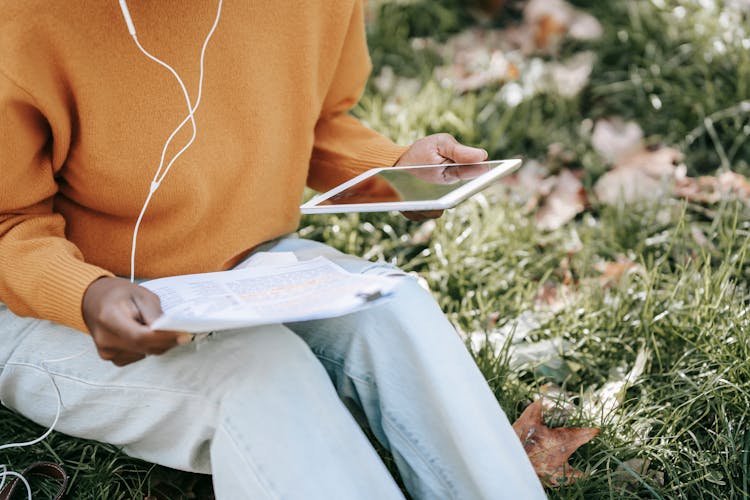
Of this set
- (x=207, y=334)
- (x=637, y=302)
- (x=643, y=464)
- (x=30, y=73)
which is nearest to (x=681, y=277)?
(x=637, y=302)

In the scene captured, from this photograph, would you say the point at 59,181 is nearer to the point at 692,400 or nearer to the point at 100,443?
the point at 100,443

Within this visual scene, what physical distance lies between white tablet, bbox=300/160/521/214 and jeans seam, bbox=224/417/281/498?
32cm

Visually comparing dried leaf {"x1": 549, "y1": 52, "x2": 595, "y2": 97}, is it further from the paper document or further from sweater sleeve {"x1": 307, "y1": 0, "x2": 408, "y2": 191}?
the paper document

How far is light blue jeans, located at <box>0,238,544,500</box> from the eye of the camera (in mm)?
993

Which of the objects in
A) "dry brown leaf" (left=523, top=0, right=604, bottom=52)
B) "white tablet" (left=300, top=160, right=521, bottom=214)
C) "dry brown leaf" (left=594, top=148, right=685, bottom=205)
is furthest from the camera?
"dry brown leaf" (left=523, top=0, right=604, bottom=52)

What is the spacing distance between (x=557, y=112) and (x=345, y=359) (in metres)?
1.34

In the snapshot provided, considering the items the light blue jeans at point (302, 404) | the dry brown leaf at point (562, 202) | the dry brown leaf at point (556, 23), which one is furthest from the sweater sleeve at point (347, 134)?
the dry brown leaf at point (556, 23)

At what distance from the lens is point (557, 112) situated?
228cm

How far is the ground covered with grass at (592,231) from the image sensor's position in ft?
4.41

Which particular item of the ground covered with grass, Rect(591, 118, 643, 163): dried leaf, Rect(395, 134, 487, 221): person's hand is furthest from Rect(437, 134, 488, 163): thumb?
Rect(591, 118, 643, 163): dried leaf

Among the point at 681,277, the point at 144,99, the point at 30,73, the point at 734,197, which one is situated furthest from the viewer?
the point at 734,197

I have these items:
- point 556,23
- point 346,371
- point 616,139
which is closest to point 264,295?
point 346,371

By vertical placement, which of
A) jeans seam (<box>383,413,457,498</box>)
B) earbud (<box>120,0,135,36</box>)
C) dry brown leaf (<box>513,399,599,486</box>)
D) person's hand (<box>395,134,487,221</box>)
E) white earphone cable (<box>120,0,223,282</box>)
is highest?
earbud (<box>120,0,135,36</box>)

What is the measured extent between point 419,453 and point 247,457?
0.26m
